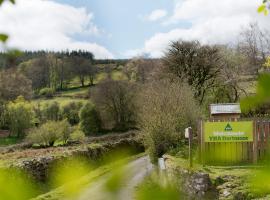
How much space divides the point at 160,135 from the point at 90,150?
7.49 metres

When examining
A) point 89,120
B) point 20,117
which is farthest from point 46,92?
point 89,120

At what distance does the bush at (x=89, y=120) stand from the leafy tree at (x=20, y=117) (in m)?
9.54

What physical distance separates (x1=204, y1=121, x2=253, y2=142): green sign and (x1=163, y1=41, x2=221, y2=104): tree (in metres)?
20.1

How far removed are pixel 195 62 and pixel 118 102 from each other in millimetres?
18494

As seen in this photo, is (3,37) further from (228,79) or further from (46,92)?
(46,92)

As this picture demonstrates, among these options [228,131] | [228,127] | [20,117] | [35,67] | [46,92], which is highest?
[46,92]

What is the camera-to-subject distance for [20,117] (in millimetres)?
59344

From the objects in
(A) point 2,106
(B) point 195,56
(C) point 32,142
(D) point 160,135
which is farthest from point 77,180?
(A) point 2,106

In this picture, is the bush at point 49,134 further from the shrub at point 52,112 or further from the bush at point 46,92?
the bush at point 46,92

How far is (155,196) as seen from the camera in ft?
2.32

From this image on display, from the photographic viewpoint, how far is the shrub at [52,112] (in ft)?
219

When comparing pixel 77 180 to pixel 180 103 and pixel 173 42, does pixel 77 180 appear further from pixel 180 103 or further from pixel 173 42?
pixel 173 42

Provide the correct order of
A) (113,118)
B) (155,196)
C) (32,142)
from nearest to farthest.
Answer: (155,196)
(32,142)
(113,118)

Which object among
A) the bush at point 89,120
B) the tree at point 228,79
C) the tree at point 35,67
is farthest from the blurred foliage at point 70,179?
the bush at point 89,120
